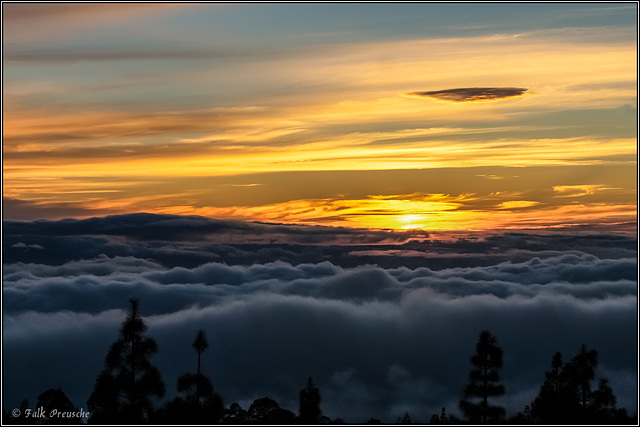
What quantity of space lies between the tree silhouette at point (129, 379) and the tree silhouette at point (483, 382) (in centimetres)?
2400

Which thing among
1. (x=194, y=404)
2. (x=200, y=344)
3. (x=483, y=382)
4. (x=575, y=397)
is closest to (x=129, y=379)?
(x=194, y=404)

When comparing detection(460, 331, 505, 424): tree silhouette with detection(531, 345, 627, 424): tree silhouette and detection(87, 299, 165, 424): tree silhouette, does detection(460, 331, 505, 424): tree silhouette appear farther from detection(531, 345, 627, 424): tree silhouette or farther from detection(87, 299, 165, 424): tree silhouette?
detection(87, 299, 165, 424): tree silhouette

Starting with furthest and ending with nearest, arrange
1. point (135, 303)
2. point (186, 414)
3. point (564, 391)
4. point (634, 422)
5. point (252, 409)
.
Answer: point (252, 409)
point (564, 391)
point (634, 422)
point (186, 414)
point (135, 303)

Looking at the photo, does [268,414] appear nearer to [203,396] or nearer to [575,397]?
[203,396]

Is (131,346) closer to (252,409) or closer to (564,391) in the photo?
(564,391)

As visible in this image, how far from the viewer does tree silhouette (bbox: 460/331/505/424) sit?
6744 centimetres

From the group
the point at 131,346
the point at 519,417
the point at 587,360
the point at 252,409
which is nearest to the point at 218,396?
the point at 131,346

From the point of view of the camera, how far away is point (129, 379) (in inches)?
2308

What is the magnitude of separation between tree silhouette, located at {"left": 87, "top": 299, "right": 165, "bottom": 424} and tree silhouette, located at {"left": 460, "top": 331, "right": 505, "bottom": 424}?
78.7ft

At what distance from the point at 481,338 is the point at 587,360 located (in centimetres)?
1080

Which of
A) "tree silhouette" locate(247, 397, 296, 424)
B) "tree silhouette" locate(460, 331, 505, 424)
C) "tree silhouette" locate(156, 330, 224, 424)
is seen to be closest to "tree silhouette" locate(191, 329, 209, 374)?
"tree silhouette" locate(156, 330, 224, 424)

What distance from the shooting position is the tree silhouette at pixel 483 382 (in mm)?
67438

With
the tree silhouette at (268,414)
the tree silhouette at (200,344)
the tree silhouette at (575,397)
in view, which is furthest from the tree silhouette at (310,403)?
the tree silhouette at (575,397)

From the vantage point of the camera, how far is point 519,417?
72.7m
